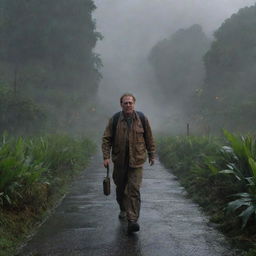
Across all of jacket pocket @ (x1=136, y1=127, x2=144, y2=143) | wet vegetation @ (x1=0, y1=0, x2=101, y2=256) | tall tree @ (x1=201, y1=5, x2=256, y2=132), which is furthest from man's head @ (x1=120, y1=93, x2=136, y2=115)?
tall tree @ (x1=201, y1=5, x2=256, y2=132)

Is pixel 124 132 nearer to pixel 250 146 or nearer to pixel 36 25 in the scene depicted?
pixel 250 146

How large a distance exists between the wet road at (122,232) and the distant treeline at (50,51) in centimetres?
2691

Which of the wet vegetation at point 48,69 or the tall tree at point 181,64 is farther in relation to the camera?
the tall tree at point 181,64

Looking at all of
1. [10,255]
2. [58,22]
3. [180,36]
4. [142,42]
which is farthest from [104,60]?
[10,255]

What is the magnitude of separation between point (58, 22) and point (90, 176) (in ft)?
113

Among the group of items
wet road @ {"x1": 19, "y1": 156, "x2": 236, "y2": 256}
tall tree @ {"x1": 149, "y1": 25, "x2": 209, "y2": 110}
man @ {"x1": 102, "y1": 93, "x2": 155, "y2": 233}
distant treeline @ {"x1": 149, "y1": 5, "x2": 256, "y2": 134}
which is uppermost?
tall tree @ {"x1": 149, "y1": 25, "x2": 209, "y2": 110}

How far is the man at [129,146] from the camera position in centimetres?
644

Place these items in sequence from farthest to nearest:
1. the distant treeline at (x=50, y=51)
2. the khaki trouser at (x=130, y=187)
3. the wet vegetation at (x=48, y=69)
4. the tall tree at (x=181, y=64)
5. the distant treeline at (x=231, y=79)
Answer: the tall tree at (x=181, y=64), the distant treeline at (x=50, y=51), the distant treeline at (x=231, y=79), the wet vegetation at (x=48, y=69), the khaki trouser at (x=130, y=187)

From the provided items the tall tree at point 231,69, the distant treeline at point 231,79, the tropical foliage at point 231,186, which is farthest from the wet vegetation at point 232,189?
the tall tree at point 231,69

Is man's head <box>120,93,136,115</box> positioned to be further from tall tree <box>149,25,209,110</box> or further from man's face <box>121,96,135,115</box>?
tall tree <box>149,25,209,110</box>

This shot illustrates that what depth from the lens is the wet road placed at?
5.36 meters

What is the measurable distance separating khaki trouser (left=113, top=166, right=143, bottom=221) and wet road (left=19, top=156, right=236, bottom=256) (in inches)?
12.7

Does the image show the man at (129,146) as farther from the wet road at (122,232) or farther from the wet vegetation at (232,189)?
the wet vegetation at (232,189)

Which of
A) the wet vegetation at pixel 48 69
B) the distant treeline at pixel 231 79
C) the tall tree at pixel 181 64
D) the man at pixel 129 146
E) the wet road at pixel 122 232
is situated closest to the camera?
the wet road at pixel 122 232
